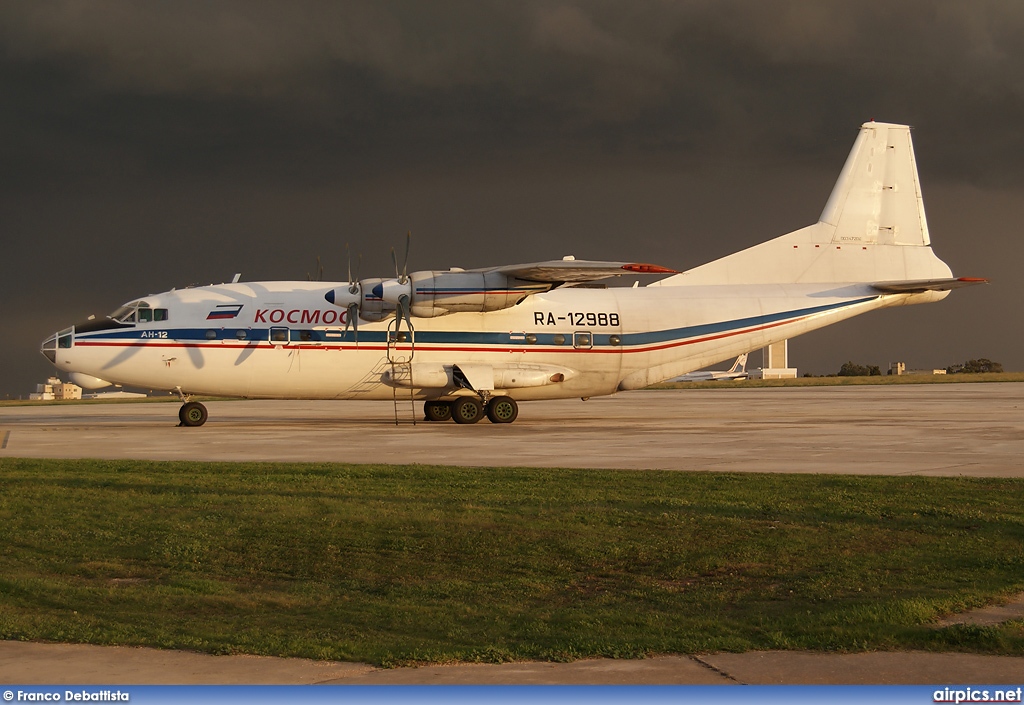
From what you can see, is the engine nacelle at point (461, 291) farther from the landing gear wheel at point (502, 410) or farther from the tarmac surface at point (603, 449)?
the tarmac surface at point (603, 449)

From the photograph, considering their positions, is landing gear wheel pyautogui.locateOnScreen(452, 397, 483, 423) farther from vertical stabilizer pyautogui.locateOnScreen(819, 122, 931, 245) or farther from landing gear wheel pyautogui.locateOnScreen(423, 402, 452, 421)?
vertical stabilizer pyautogui.locateOnScreen(819, 122, 931, 245)

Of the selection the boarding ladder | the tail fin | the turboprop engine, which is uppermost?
the tail fin

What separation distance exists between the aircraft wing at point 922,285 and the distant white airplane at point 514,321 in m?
0.07

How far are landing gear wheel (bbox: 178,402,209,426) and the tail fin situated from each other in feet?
48.9

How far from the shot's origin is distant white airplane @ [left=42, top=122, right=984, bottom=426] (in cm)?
2902

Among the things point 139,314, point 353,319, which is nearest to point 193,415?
point 139,314

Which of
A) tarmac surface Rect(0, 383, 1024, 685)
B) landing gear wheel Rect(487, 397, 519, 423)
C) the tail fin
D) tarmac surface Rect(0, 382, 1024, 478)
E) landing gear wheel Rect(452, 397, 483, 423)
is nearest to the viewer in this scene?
tarmac surface Rect(0, 383, 1024, 685)

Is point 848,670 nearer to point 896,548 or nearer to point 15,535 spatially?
point 896,548

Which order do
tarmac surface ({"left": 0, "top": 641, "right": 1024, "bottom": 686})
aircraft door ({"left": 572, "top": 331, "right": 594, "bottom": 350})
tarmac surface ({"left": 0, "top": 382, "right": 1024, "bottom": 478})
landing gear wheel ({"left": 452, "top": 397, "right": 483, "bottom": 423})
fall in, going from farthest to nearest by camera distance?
1. aircraft door ({"left": 572, "top": 331, "right": 594, "bottom": 350})
2. landing gear wheel ({"left": 452, "top": 397, "right": 483, "bottom": 423})
3. tarmac surface ({"left": 0, "top": 382, "right": 1024, "bottom": 478})
4. tarmac surface ({"left": 0, "top": 641, "right": 1024, "bottom": 686})

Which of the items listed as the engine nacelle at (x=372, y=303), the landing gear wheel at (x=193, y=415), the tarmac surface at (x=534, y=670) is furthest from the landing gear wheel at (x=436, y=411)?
the tarmac surface at (x=534, y=670)

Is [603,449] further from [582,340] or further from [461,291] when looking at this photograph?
[582,340]

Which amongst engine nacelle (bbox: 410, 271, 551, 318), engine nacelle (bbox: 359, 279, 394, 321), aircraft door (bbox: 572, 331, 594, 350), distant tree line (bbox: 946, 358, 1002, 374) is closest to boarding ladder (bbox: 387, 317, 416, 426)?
engine nacelle (bbox: 359, 279, 394, 321)

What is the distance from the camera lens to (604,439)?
23.9 metres

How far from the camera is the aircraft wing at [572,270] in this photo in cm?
2688
